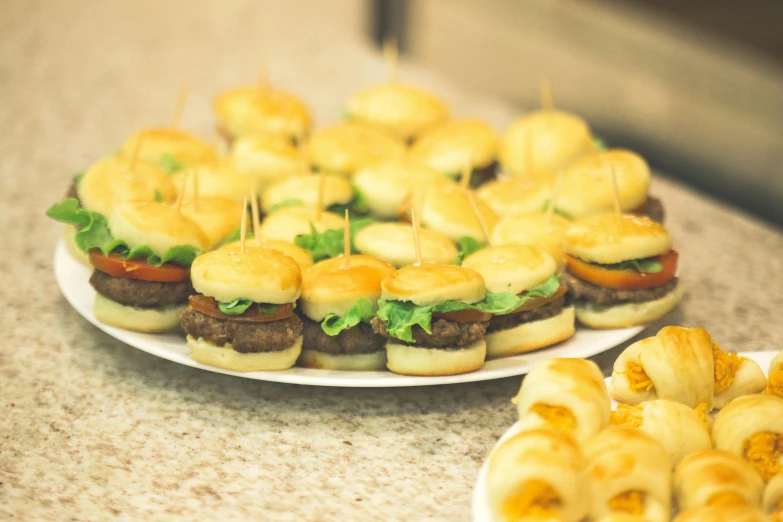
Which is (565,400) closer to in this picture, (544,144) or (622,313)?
(622,313)

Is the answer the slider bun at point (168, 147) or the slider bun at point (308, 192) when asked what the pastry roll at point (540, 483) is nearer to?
the slider bun at point (308, 192)

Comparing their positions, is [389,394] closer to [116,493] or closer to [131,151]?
[116,493]

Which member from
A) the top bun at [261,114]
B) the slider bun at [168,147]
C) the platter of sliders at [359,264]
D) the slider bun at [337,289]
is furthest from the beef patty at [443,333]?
the top bun at [261,114]

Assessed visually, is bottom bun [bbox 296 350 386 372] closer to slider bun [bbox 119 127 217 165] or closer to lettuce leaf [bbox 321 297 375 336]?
lettuce leaf [bbox 321 297 375 336]

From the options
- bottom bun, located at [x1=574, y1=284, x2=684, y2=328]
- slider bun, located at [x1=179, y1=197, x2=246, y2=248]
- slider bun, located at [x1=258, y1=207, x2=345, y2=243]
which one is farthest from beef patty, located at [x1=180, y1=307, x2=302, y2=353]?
bottom bun, located at [x1=574, y1=284, x2=684, y2=328]

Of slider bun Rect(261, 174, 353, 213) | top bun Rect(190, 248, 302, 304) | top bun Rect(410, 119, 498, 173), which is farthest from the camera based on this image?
top bun Rect(410, 119, 498, 173)

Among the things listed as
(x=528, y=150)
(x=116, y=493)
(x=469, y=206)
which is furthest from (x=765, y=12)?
(x=116, y=493)
